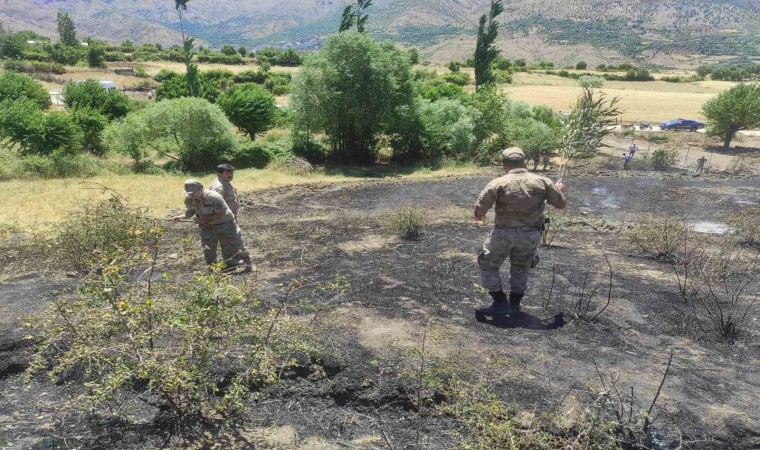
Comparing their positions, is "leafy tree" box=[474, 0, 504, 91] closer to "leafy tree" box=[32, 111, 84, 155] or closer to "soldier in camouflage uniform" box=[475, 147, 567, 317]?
"leafy tree" box=[32, 111, 84, 155]

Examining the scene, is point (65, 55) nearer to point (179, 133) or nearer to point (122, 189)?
point (179, 133)

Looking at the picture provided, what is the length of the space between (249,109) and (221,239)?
1650cm

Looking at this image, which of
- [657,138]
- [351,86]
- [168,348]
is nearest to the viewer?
[168,348]

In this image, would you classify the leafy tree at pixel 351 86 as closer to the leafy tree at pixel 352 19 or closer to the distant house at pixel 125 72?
the leafy tree at pixel 352 19

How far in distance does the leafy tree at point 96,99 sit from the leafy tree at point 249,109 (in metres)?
5.10

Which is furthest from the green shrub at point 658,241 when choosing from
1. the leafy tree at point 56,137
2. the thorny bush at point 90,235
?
the leafy tree at point 56,137

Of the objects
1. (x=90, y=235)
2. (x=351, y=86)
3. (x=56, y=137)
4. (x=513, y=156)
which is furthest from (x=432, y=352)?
(x=56, y=137)

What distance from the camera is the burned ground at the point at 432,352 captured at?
126 inches

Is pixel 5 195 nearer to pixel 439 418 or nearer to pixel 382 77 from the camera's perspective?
pixel 382 77

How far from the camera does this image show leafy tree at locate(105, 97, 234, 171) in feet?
55.5

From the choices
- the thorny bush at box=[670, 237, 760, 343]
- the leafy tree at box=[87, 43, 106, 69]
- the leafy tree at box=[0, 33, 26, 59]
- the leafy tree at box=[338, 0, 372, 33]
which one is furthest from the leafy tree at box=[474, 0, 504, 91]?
the leafy tree at box=[0, 33, 26, 59]

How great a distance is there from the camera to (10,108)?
51.8 feet

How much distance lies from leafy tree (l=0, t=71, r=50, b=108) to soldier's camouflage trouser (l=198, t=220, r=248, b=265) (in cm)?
2092

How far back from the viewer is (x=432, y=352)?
157 inches
